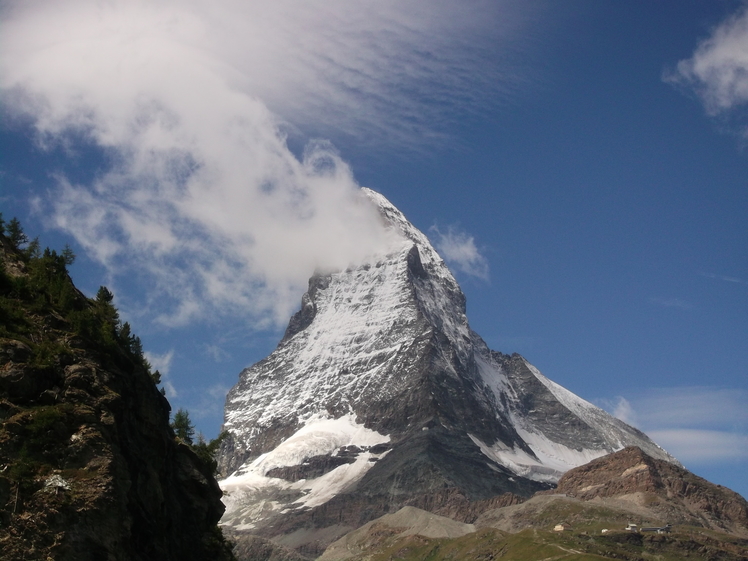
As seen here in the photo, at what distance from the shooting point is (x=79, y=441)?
55875mm

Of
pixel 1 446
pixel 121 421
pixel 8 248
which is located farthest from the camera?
pixel 8 248

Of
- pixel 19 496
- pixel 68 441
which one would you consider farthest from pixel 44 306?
pixel 19 496

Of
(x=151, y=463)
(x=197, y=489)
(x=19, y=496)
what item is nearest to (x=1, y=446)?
(x=19, y=496)

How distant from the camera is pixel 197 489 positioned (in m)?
82.8

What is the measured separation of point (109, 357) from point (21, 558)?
21403 mm

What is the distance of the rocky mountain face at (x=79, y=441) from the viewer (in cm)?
5169

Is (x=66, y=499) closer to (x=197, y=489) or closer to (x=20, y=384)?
(x=20, y=384)

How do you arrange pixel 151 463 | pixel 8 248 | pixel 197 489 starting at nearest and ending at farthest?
1. pixel 151 463
2. pixel 8 248
3. pixel 197 489

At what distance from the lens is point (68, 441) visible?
182ft

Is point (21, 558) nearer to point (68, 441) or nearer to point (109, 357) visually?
point (68, 441)

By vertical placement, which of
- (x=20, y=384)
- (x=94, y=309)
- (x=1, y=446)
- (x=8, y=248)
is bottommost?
(x=1, y=446)

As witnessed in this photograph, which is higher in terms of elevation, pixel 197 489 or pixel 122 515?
pixel 197 489

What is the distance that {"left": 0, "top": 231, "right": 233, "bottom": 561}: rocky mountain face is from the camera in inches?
2035

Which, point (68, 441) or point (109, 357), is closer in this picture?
point (68, 441)
